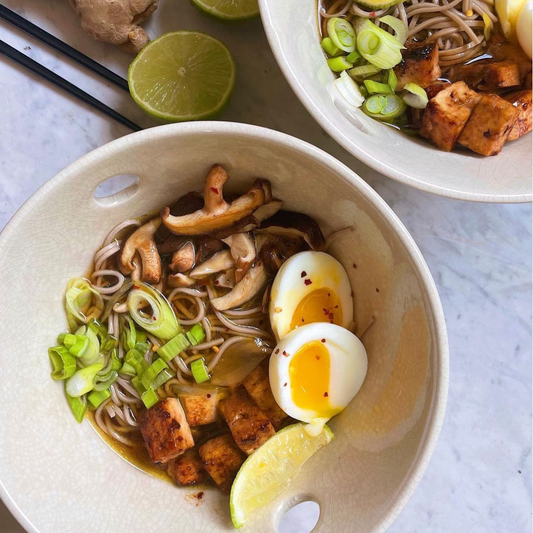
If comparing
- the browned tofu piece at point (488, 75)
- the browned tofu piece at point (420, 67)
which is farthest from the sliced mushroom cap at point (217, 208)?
the browned tofu piece at point (488, 75)

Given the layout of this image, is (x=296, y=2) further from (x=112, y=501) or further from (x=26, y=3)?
(x=112, y=501)

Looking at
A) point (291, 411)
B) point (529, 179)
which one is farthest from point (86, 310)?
point (529, 179)

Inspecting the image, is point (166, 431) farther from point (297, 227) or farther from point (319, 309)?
point (297, 227)

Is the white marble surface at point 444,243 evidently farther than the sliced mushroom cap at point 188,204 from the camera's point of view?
Yes

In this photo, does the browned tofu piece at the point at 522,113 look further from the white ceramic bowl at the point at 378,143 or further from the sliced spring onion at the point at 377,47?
the sliced spring onion at the point at 377,47

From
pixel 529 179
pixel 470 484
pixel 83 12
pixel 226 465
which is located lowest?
pixel 470 484

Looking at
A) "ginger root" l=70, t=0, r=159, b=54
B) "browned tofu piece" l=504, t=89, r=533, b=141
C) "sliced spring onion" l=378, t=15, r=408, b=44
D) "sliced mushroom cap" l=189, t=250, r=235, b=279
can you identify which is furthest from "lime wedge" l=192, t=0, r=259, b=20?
"browned tofu piece" l=504, t=89, r=533, b=141

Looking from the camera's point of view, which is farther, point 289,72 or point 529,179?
point 529,179
